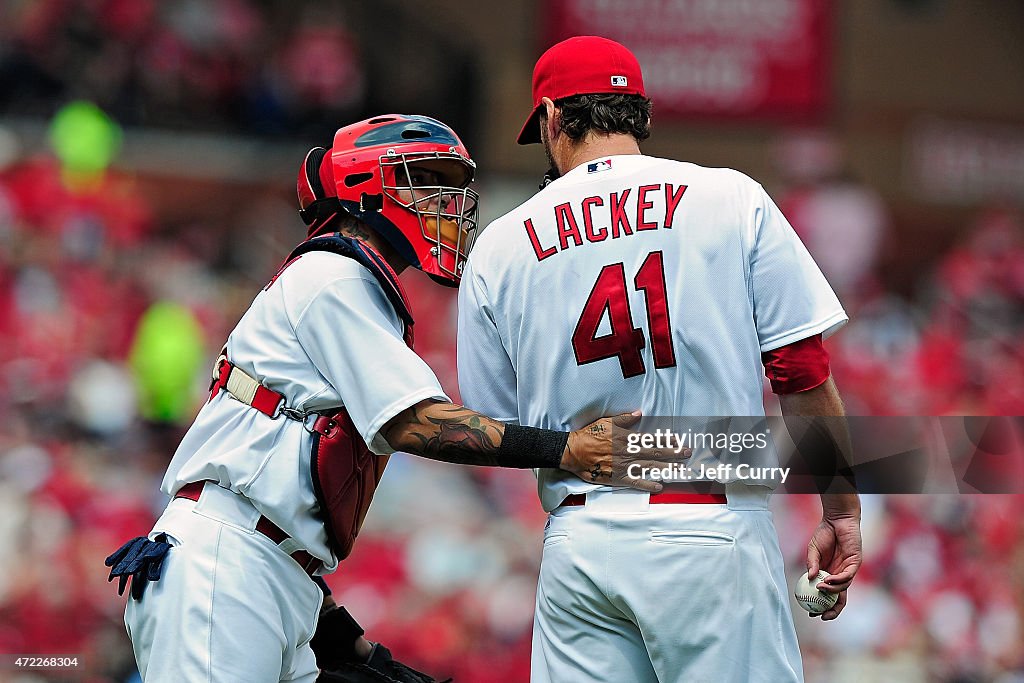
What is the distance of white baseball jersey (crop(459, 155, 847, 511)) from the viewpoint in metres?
2.97

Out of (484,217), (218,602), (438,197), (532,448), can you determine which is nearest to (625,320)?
(532,448)

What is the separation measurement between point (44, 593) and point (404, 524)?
2519 millimetres

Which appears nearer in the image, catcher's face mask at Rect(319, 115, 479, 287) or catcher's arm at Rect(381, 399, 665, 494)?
catcher's arm at Rect(381, 399, 665, 494)

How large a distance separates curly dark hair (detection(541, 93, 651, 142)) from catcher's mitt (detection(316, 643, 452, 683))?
152 cm

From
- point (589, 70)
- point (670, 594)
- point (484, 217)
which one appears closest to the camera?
point (670, 594)

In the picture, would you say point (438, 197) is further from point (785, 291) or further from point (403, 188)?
point (785, 291)

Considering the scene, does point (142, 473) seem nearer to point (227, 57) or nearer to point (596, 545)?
point (227, 57)

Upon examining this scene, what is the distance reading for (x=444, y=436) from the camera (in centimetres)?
305

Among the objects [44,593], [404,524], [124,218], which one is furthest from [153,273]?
[44,593]

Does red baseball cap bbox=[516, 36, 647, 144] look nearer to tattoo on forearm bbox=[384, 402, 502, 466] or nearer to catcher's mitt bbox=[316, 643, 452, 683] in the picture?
tattoo on forearm bbox=[384, 402, 502, 466]

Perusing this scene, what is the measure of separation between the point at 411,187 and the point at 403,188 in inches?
0.8

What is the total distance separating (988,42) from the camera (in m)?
Result: 17.0

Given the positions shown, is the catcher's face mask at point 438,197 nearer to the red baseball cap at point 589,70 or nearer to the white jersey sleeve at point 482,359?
the white jersey sleeve at point 482,359

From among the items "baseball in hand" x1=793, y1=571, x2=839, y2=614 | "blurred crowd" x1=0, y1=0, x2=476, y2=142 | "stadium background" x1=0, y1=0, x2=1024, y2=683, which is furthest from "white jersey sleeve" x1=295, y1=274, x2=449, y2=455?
"blurred crowd" x1=0, y1=0, x2=476, y2=142
